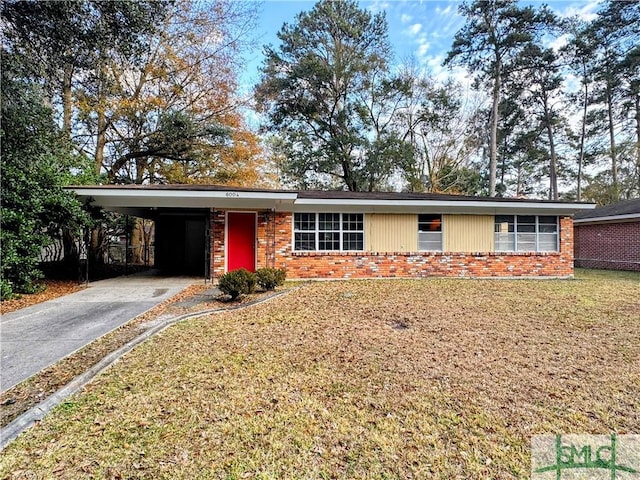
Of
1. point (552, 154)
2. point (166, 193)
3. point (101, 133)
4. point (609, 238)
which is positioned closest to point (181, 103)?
point (101, 133)

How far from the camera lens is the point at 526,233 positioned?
432 inches

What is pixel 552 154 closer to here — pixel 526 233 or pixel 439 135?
pixel 439 135

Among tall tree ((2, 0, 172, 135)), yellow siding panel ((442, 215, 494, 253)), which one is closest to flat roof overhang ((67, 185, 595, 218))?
Result: yellow siding panel ((442, 215, 494, 253))

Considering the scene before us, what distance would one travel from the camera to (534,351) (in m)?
3.96

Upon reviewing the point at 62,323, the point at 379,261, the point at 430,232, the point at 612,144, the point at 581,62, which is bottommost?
the point at 62,323

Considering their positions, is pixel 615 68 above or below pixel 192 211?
above

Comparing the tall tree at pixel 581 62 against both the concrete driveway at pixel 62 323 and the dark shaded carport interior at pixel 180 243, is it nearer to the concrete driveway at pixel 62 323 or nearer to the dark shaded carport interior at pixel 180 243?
the dark shaded carport interior at pixel 180 243

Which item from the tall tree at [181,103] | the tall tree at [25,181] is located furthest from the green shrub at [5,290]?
the tall tree at [181,103]

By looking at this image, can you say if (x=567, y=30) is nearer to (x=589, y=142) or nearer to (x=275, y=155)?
(x=589, y=142)

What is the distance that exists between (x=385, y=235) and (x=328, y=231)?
1.87 metres

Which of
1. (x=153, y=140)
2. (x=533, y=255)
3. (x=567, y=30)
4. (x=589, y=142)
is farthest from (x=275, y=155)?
(x=589, y=142)

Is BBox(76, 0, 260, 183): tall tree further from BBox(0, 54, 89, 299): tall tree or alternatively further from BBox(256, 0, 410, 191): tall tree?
BBox(0, 54, 89, 299): tall tree

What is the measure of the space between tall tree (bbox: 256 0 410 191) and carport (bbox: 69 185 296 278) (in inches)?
311

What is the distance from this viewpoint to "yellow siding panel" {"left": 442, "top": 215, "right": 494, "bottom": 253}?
10.6 meters
